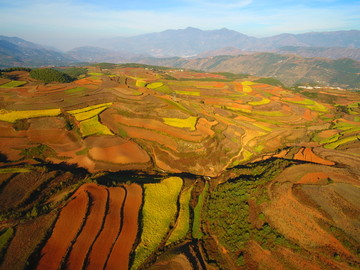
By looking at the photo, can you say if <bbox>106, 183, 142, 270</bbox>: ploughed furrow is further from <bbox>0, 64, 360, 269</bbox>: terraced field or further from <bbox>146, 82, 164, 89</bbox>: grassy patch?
<bbox>146, 82, 164, 89</bbox>: grassy patch

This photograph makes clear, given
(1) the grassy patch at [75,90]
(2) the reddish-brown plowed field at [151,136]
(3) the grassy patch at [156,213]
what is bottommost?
(3) the grassy patch at [156,213]

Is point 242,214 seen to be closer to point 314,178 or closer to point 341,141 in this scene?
point 314,178

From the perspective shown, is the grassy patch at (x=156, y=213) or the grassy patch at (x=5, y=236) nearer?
the grassy patch at (x=5, y=236)

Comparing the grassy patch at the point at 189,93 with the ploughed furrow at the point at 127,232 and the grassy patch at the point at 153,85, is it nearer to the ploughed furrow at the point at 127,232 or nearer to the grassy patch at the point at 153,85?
the grassy patch at the point at 153,85

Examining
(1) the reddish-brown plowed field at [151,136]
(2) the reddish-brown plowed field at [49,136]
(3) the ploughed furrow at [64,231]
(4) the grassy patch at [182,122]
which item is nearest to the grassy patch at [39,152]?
(2) the reddish-brown plowed field at [49,136]

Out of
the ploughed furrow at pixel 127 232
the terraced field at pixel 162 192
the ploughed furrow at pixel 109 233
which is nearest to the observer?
the ploughed furrow at pixel 109 233

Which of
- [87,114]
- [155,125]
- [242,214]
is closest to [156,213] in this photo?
[242,214]

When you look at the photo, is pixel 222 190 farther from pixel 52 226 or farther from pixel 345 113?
pixel 345 113
